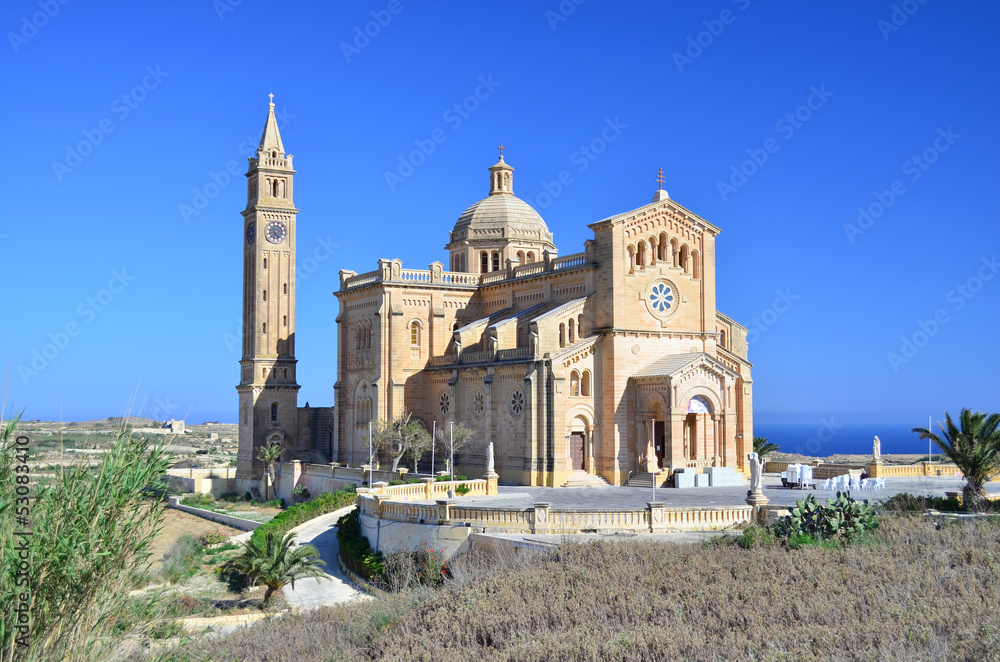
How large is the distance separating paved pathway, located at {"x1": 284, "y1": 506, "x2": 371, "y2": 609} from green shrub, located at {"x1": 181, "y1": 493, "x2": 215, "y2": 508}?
16930 millimetres

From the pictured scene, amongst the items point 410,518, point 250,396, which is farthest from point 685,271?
point 250,396

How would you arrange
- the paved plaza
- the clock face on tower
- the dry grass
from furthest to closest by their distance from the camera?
the clock face on tower < the paved plaza < the dry grass

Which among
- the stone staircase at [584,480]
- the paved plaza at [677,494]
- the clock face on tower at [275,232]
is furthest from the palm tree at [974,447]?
the clock face on tower at [275,232]

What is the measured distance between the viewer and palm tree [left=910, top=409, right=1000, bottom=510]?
96.7 ft

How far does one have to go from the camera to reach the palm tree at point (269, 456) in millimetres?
55219

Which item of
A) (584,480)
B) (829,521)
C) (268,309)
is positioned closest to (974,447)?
(829,521)

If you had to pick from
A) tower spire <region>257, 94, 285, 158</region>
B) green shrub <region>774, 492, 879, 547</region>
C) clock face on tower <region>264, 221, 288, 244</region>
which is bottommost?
green shrub <region>774, 492, 879, 547</region>

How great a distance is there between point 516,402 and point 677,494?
9.27 meters

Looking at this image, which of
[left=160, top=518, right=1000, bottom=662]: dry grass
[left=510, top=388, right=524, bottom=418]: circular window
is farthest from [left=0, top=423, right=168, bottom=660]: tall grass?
[left=510, top=388, right=524, bottom=418]: circular window

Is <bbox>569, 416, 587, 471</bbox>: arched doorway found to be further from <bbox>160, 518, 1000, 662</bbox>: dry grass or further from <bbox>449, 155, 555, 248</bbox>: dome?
<bbox>160, 518, 1000, 662</bbox>: dry grass

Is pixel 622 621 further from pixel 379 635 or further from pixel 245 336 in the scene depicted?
pixel 245 336

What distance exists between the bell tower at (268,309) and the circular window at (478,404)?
16.5 m

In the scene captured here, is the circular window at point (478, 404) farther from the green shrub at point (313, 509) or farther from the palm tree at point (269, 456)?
the palm tree at point (269, 456)

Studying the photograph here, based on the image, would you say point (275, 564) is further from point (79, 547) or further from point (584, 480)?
point (79, 547)
